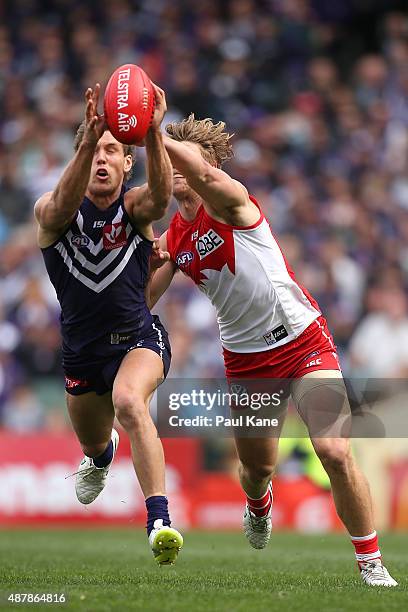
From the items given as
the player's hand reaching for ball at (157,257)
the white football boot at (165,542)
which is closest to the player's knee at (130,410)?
the white football boot at (165,542)

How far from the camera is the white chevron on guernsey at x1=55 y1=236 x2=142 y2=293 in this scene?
6867mm

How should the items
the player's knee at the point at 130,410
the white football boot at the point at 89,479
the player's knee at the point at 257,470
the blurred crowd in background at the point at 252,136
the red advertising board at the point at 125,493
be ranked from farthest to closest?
the blurred crowd in background at the point at 252,136 < the red advertising board at the point at 125,493 < the white football boot at the point at 89,479 < the player's knee at the point at 257,470 < the player's knee at the point at 130,410

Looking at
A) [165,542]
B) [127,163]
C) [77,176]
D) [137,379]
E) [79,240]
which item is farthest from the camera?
[127,163]

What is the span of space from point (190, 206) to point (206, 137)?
431 millimetres

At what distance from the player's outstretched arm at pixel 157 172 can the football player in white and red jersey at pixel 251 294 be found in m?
0.18

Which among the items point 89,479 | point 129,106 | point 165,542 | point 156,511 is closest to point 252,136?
point 89,479

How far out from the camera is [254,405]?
731cm

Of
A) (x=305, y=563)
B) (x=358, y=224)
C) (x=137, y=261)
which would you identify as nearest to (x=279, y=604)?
(x=137, y=261)

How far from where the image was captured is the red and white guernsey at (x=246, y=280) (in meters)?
6.89

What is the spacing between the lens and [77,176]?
6395 millimetres

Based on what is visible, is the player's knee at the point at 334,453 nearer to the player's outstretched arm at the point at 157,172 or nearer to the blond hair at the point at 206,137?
the player's outstretched arm at the point at 157,172

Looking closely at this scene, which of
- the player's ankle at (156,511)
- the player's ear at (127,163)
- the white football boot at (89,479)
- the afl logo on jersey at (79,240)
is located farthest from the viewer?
the white football boot at (89,479)

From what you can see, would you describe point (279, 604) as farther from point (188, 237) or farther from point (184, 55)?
point (184, 55)

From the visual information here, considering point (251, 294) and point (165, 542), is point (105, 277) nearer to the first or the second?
point (251, 294)
